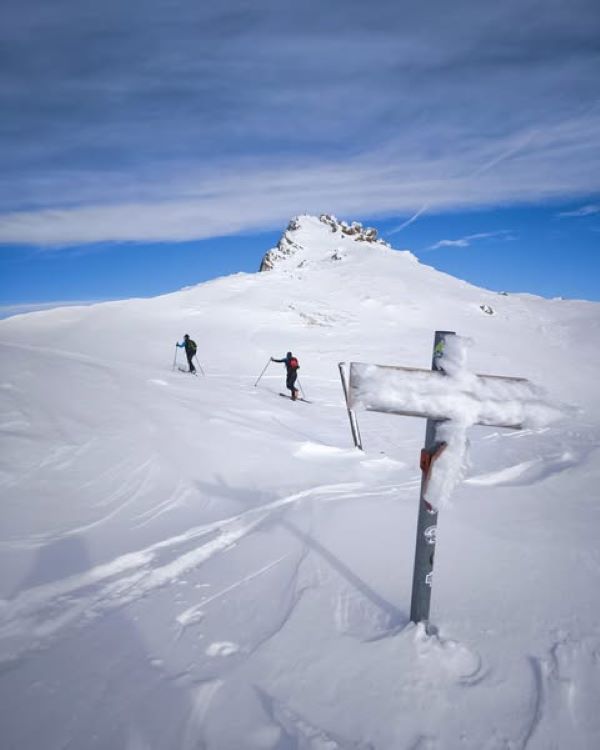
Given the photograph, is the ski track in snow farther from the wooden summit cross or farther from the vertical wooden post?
the wooden summit cross

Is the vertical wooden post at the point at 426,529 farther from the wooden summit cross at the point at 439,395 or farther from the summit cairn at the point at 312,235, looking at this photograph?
the summit cairn at the point at 312,235

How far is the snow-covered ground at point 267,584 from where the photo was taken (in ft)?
7.81

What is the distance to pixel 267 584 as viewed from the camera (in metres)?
3.66

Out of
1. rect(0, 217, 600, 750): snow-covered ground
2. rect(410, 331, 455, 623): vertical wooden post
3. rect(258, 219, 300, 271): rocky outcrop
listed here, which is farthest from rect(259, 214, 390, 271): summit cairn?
rect(410, 331, 455, 623): vertical wooden post

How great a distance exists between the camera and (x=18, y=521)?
459cm

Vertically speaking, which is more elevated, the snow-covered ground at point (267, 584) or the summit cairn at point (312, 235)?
the summit cairn at point (312, 235)

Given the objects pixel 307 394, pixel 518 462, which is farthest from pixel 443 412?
pixel 307 394

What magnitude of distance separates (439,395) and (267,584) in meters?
2.35

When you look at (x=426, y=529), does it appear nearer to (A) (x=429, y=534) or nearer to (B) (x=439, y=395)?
(A) (x=429, y=534)

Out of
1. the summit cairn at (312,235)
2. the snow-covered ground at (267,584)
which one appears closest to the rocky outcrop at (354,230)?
the summit cairn at (312,235)

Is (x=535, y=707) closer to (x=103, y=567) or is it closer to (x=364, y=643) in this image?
(x=364, y=643)

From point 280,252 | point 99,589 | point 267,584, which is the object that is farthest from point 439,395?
point 280,252

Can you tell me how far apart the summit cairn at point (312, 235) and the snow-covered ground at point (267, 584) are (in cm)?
7207

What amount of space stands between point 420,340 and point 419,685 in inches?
1151
